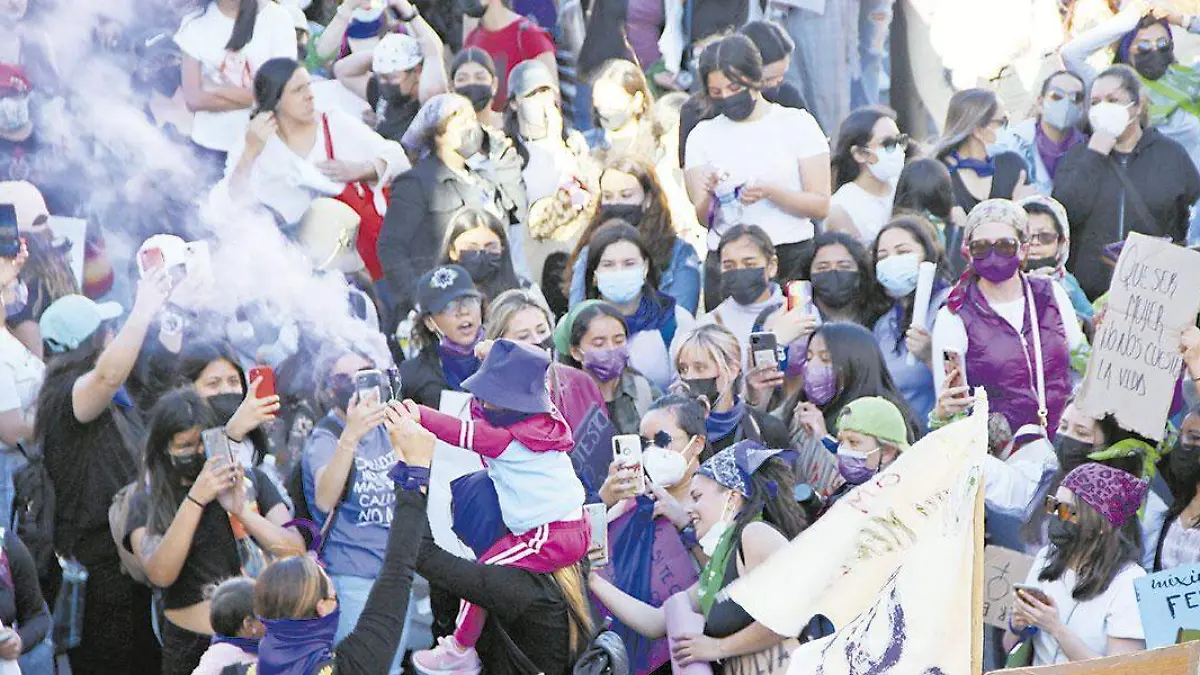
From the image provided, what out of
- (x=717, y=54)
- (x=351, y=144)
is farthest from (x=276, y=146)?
(x=717, y=54)

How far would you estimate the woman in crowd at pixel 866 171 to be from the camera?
35.7 feet

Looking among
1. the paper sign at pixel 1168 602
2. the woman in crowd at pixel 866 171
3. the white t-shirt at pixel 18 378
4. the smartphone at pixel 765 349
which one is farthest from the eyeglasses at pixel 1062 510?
the white t-shirt at pixel 18 378

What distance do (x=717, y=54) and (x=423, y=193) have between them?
1.48 m

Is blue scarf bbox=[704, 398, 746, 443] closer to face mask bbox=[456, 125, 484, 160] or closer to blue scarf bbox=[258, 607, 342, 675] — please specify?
blue scarf bbox=[258, 607, 342, 675]

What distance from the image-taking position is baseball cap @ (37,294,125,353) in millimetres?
9273

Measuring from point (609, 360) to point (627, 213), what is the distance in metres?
1.47

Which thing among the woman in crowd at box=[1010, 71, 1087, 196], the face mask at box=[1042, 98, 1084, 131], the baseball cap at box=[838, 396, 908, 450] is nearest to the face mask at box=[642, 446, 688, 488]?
the baseball cap at box=[838, 396, 908, 450]

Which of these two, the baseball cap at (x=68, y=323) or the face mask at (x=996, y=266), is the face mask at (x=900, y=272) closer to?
the face mask at (x=996, y=266)

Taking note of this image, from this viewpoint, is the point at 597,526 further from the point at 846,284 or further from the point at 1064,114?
the point at 1064,114

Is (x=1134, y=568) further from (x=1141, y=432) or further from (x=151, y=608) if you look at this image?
(x=151, y=608)

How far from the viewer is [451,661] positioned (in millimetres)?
8195

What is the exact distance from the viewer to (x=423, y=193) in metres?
10.8

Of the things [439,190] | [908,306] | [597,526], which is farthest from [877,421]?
[439,190]

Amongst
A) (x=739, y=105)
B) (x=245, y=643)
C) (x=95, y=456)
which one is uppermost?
(x=739, y=105)
